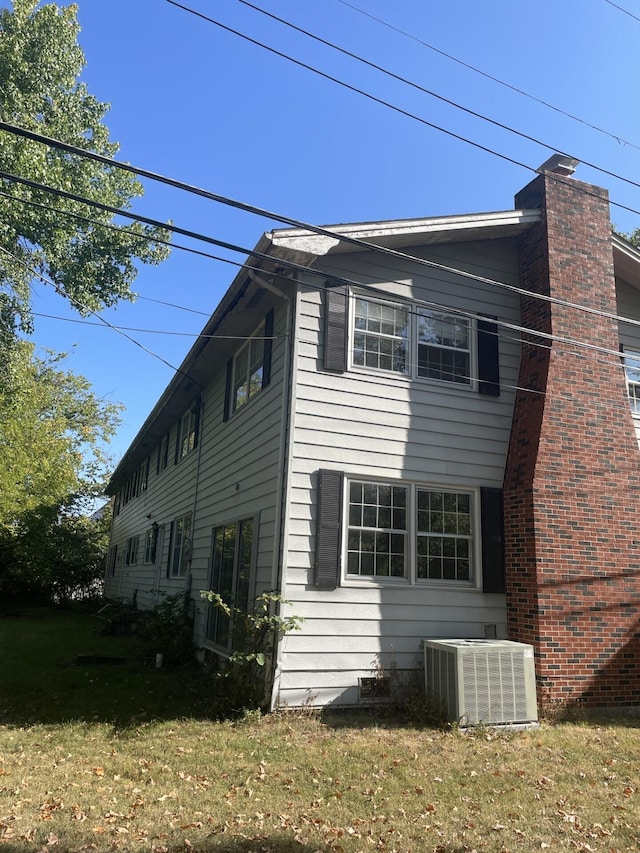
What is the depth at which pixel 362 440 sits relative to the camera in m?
8.04

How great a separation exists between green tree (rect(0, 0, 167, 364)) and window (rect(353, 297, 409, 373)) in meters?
5.86

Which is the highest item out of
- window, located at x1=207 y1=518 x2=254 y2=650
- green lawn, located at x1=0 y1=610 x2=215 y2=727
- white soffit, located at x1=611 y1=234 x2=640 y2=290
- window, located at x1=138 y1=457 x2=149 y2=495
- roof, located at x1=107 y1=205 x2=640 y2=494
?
white soffit, located at x1=611 y1=234 x2=640 y2=290

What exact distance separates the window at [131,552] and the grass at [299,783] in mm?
13270

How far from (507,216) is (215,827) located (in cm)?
831

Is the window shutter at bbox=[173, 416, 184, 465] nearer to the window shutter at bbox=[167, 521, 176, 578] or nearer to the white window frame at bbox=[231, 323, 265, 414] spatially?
the window shutter at bbox=[167, 521, 176, 578]

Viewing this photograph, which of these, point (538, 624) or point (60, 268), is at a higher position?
point (60, 268)

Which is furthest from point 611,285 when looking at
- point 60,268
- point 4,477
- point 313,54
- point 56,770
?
point 4,477

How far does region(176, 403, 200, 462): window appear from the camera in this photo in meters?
14.1

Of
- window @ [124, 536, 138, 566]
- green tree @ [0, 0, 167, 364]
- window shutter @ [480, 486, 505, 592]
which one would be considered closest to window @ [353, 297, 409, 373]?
window shutter @ [480, 486, 505, 592]

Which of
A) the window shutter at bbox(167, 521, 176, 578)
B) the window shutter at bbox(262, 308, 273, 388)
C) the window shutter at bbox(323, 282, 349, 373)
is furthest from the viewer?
the window shutter at bbox(167, 521, 176, 578)

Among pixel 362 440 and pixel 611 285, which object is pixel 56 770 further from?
pixel 611 285

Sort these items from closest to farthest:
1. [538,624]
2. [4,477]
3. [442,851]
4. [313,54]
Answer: [442,851], [313,54], [538,624], [4,477]

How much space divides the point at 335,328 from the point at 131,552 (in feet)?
53.4

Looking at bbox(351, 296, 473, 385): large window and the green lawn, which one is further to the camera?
bbox(351, 296, 473, 385): large window
